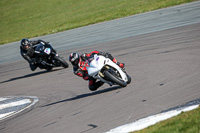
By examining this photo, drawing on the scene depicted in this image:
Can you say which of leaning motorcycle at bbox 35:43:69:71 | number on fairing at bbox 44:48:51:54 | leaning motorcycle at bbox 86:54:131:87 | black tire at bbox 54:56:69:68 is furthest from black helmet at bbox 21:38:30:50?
leaning motorcycle at bbox 86:54:131:87

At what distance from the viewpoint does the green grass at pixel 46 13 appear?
34.1 meters

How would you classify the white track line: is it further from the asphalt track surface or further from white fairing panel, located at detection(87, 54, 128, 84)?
white fairing panel, located at detection(87, 54, 128, 84)

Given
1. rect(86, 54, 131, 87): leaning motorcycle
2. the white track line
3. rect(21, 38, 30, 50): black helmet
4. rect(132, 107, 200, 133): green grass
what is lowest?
the white track line

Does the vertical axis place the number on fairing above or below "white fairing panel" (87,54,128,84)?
below

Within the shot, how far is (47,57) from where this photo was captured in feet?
51.9

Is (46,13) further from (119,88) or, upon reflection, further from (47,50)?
(119,88)

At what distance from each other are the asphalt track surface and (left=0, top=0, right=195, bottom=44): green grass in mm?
13067

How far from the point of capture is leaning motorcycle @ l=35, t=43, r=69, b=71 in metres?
15.4

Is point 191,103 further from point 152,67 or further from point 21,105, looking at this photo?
point 21,105

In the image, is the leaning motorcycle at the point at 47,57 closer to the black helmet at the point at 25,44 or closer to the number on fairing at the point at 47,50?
the number on fairing at the point at 47,50

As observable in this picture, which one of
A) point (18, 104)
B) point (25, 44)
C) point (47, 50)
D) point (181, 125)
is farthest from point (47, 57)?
point (181, 125)

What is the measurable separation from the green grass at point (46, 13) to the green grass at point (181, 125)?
25.0 m

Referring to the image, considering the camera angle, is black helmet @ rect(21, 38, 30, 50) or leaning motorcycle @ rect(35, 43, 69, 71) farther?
black helmet @ rect(21, 38, 30, 50)

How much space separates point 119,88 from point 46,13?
3538 centimetres
